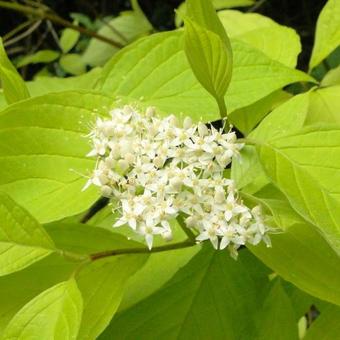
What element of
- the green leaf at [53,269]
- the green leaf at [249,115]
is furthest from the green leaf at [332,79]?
the green leaf at [53,269]

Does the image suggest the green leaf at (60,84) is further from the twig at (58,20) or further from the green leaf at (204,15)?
the green leaf at (204,15)

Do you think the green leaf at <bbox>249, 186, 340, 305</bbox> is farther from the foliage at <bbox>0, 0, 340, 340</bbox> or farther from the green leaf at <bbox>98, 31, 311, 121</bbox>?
the green leaf at <bbox>98, 31, 311, 121</bbox>

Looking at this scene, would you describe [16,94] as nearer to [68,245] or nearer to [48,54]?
[68,245]

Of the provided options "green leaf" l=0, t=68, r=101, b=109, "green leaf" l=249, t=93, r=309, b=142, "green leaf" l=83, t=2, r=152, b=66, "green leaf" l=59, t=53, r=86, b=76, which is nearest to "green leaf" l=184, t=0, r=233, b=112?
"green leaf" l=249, t=93, r=309, b=142

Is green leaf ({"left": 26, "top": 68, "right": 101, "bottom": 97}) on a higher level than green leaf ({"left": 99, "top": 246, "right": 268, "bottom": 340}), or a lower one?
higher

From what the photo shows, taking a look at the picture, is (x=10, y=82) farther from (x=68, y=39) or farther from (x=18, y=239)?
(x=68, y=39)

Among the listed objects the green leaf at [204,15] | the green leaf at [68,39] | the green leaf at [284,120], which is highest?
the green leaf at [204,15]

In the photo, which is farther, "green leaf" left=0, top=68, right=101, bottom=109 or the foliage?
"green leaf" left=0, top=68, right=101, bottom=109
